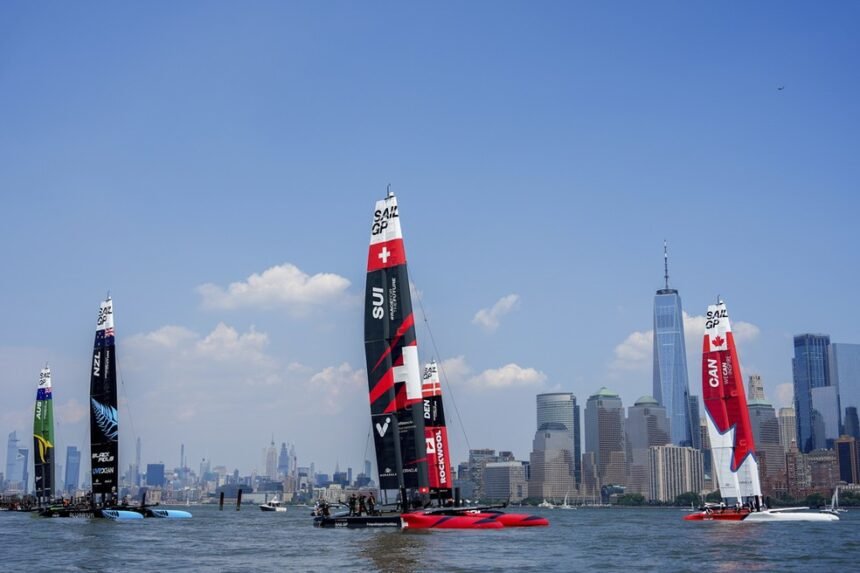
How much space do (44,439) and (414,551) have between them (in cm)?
7013

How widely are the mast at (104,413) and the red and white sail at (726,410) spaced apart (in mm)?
43988

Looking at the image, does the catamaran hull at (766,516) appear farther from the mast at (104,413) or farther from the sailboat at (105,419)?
the mast at (104,413)

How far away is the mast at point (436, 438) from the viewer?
64938 millimetres

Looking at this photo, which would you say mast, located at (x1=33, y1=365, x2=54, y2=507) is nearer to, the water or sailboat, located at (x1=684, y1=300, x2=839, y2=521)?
the water

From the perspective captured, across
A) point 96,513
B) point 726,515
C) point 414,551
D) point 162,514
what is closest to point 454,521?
point 414,551

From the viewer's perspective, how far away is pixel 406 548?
4638cm

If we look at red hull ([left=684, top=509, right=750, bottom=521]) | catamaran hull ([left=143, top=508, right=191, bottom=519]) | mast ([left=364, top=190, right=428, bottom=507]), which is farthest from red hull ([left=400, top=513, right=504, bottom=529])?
catamaran hull ([left=143, top=508, right=191, bottom=519])

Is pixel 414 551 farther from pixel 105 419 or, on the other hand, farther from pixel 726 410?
pixel 105 419

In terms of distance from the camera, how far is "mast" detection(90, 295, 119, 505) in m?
80.4

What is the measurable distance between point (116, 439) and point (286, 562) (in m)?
40.0

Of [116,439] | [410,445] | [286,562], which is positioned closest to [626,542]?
[410,445]

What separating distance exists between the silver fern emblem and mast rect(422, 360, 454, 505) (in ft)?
77.4

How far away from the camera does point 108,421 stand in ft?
263

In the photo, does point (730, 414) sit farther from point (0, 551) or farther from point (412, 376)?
point (0, 551)
